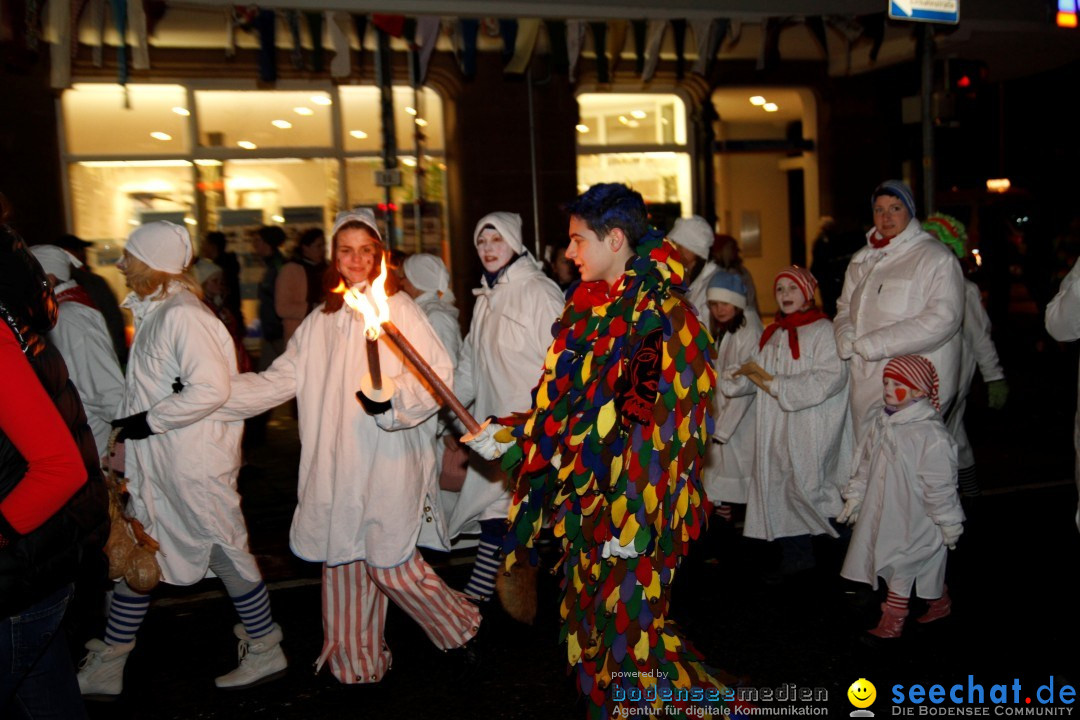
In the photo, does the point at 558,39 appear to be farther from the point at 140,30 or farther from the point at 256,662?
the point at 256,662

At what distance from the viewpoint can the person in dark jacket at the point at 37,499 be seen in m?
2.64

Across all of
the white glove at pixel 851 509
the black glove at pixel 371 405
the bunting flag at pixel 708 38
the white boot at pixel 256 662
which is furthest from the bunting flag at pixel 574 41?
the black glove at pixel 371 405

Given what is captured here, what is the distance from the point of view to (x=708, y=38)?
11500mm

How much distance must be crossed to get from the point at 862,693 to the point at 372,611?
210 centimetres

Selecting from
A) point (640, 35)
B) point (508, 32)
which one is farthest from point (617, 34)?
point (508, 32)

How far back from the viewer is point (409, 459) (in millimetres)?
4555

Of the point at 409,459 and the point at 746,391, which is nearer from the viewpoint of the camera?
the point at 409,459

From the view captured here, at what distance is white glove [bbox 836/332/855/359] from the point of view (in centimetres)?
578

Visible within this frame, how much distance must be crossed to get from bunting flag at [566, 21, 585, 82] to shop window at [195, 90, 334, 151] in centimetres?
396

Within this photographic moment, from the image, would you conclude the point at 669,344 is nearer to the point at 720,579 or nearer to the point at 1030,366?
the point at 720,579

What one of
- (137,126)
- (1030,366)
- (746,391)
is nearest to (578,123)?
(137,126)

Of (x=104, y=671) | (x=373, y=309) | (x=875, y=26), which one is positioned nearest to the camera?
(x=373, y=309)

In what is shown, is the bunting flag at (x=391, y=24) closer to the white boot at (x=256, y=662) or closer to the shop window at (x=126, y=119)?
the shop window at (x=126, y=119)

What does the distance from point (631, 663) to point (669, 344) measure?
102 centimetres
